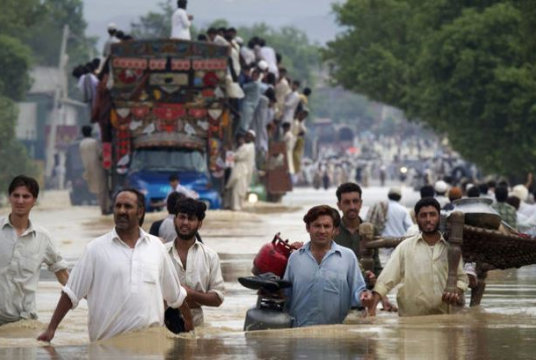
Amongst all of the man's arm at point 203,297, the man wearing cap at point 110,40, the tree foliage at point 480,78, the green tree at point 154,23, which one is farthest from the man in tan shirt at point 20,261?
the green tree at point 154,23

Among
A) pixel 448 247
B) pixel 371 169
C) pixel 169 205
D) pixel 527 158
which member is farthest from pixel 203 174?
pixel 371 169

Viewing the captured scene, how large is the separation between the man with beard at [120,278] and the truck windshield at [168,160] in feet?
98.9

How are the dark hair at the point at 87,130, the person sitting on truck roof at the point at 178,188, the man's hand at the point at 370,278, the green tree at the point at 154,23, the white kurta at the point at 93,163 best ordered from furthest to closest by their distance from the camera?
the green tree at the point at 154,23, the dark hair at the point at 87,130, the white kurta at the point at 93,163, the person sitting on truck roof at the point at 178,188, the man's hand at the point at 370,278

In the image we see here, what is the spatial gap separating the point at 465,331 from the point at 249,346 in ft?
6.06

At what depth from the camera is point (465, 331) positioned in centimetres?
1409

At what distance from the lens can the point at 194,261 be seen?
13.7 meters

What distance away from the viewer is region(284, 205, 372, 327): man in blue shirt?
528 inches

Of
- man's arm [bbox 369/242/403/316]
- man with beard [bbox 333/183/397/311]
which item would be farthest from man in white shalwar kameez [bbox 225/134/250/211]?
man's arm [bbox 369/242/403/316]

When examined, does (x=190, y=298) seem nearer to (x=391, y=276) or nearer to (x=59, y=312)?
(x=391, y=276)

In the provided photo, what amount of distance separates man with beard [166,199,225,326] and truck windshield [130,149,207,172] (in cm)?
2859

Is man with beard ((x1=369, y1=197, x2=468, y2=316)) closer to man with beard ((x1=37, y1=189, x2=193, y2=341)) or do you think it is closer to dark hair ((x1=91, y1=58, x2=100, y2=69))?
man with beard ((x1=37, y1=189, x2=193, y2=341))

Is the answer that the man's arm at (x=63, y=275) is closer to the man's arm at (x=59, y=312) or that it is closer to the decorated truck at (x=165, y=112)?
the man's arm at (x=59, y=312)

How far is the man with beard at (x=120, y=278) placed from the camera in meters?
12.1

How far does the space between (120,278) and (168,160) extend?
100 feet
